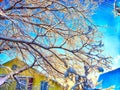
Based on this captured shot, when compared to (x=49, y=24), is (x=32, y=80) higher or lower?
lower

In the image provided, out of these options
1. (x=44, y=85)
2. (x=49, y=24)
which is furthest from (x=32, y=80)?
(x=49, y=24)

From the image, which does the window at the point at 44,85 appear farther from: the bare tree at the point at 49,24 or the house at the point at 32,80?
the bare tree at the point at 49,24

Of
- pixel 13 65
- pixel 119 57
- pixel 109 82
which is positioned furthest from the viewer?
pixel 13 65

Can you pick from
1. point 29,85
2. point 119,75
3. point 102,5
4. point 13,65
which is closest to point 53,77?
point 29,85

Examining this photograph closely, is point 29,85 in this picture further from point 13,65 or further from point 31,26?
point 31,26

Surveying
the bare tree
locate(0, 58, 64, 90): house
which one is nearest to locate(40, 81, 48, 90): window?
locate(0, 58, 64, 90): house

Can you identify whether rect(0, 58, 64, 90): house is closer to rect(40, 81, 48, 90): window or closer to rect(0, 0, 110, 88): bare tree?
rect(40, 81, 48, 90): window

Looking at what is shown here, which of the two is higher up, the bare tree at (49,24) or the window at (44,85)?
the bare tree at (49,24)

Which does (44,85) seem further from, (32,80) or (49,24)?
(49,24)

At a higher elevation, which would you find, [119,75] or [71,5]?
[71,5]

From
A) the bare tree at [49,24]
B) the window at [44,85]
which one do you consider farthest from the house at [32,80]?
the bare tree at [49,24]

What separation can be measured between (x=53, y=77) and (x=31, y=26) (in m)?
0.57

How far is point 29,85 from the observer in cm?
262

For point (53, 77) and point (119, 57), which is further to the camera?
point (53, 77)
